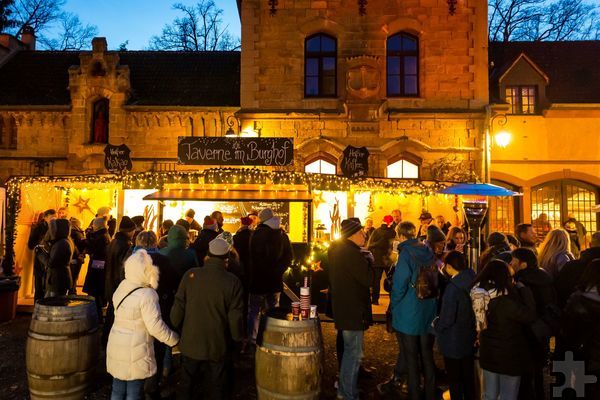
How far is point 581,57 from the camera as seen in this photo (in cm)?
1562

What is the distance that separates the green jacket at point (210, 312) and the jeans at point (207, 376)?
86 millimetres

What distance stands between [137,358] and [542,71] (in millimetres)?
15156

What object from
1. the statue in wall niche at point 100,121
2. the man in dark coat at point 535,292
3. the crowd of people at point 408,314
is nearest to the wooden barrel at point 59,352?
the crowd of people at point 408,314

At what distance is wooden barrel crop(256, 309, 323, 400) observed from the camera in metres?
4.03

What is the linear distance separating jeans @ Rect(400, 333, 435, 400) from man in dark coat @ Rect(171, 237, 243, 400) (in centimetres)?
180

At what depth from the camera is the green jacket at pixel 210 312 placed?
3.96 meters

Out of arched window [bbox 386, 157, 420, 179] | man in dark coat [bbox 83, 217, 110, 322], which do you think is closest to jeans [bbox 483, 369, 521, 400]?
man in dark coat [bbox 83, 217, 110, 322]

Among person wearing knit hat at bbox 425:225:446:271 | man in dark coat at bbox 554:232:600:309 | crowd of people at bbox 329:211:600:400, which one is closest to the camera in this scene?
crowd of people at bbox 329:211:600:400

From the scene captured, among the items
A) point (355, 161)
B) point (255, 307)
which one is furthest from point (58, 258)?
point (355, 161)

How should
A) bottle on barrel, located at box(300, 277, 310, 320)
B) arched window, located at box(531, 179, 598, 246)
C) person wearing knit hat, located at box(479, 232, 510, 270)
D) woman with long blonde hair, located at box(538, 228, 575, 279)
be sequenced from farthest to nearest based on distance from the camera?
1. arched window, located at box(531, 179, 598, 246)
2. woman with long blonde hair, located at box(538, 228, 575, 279)
3. person wearing knit hat, located at box(479, 232, 510, 270)
4. bottle on barrel, located at box(300, 277, 310, 320)

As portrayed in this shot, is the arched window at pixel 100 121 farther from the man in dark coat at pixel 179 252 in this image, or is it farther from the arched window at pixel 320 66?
the man in dark coat at pixel 179 252

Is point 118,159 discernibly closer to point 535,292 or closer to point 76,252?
point 76,252

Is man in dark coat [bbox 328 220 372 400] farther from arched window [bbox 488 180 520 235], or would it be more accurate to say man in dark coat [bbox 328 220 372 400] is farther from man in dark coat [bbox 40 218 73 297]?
arched window [bbox 488 180 520 235]

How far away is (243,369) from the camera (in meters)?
5.77
